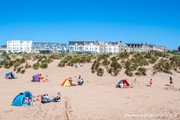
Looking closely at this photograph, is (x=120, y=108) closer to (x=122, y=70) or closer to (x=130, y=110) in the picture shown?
(x=130, y=110)

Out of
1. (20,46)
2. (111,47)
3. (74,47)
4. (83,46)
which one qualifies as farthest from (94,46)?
(20,46)

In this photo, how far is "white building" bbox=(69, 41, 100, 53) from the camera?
263 ft

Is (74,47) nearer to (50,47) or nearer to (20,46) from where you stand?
(50,47)

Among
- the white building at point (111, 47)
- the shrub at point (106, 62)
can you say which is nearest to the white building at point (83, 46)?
the white building at point (111, 47)

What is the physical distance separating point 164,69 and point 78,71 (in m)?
12.7

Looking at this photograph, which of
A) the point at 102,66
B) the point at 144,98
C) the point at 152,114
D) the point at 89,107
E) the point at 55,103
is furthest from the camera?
the point at 102,66

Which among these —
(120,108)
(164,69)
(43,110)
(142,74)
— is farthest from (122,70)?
(43,110)

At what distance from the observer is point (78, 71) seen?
25.4 meters

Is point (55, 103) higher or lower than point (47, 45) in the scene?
lower

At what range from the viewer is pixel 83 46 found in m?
79.8

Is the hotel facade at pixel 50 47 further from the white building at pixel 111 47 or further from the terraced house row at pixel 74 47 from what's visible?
the white building at pixel 111 47

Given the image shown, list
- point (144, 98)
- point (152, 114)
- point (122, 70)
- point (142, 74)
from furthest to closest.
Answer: point (122, 70) < point (142, 74) < point (144, 98) < point (152, 114)

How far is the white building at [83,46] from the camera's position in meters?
80.1

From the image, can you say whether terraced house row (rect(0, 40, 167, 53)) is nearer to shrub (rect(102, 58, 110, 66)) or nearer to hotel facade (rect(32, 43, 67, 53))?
hotel facade (rect(32, 43, 67, 53))
